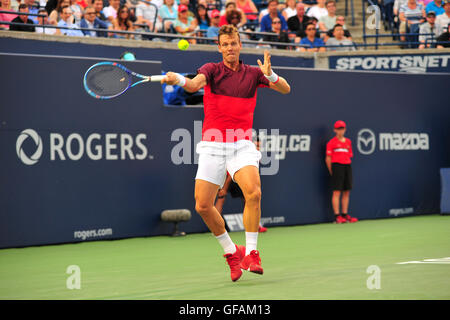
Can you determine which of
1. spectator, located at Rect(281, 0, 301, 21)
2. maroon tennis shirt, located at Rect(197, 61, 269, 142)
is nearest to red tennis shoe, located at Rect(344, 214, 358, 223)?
spectator, located at Rect(281, 0, 301, 21)

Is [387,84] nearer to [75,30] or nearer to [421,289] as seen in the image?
[75,30]

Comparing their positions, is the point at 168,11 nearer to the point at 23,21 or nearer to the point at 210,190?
the point at 23,21

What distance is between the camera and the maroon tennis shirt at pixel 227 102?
25.2 ft

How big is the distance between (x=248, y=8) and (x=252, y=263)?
13699 millimetres

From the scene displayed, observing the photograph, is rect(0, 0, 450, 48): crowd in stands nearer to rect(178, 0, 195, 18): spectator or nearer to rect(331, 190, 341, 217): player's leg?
rect(178, 0, 195, 18): spectator

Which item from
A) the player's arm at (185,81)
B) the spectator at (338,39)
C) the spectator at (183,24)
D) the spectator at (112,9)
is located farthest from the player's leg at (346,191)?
the player's arm at (185,81)

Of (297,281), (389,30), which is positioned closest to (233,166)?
(297,281)

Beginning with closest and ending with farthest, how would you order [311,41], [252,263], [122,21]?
[252,263] < [122,21] < [311,41]

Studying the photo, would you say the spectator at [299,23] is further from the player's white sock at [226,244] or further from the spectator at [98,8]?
the player's white sock at [226,244]

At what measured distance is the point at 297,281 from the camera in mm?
7324

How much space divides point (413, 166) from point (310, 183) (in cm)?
287

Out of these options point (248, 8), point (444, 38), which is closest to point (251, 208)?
point (444, 38)

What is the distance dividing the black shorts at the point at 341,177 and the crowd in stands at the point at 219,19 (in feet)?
10.9

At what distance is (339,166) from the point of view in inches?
594
